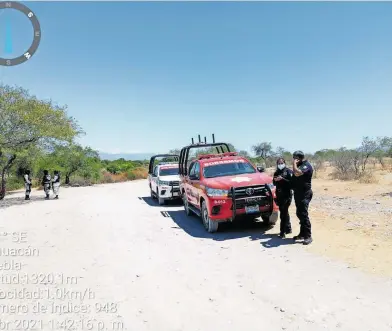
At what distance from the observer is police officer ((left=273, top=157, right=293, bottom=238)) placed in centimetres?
794

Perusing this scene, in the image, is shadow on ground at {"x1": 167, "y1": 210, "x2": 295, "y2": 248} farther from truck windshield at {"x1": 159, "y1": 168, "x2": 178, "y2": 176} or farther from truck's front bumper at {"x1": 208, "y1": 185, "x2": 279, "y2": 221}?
truck windshield at {"x1": 159, "y1": 168, "x2": 178, "y2": 176}

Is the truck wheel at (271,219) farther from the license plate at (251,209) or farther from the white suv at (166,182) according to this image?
the white suv at (166,182)

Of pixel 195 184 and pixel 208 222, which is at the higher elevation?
pixel 195 184

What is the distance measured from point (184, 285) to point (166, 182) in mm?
10106

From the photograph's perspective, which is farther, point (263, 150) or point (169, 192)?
point (263, 150)

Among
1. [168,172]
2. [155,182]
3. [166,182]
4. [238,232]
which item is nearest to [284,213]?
[238,232]

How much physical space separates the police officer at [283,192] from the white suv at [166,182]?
297 inches

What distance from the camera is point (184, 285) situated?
5.22 meters

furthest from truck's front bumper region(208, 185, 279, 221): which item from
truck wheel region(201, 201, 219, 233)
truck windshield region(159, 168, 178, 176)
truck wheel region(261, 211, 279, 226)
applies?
truck windshield region(159, 168, 178, 176)

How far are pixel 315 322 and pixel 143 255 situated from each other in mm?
3928

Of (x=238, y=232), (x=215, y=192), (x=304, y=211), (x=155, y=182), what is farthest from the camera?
(x=155, y=182)

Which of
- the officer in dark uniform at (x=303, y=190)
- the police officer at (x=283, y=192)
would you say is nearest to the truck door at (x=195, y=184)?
the police officer at (x=283, y=192)

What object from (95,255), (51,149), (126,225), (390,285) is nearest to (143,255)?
(95,255)

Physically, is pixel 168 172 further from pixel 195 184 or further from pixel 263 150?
pixel 263 150
